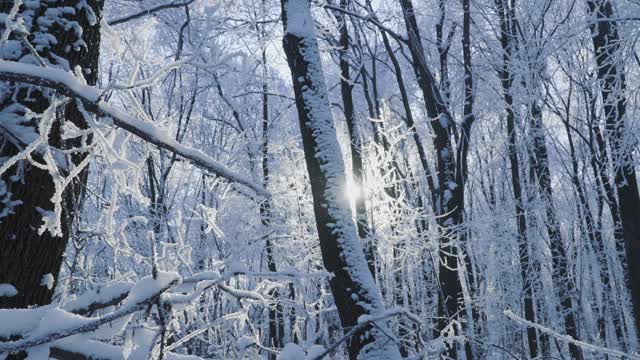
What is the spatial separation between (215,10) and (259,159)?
4.22m

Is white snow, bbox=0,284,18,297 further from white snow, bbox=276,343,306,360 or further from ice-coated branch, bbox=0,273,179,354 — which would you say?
white snow, bbox=276,343,306,360

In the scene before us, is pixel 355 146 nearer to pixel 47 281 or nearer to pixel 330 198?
pixel 330 198

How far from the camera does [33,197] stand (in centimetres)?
168

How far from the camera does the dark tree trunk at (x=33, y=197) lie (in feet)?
5.29

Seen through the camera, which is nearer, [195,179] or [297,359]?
[297,359]

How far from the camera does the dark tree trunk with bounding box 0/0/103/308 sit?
161cm

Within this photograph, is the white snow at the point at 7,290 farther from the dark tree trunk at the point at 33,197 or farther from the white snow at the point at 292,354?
the white snow at the point at 292,354

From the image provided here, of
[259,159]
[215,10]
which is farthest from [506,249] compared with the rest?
[215,10]

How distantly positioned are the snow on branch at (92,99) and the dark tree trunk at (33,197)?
0.21 m

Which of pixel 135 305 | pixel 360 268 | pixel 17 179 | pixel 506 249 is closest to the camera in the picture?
pixel 135 305

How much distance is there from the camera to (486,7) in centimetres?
934

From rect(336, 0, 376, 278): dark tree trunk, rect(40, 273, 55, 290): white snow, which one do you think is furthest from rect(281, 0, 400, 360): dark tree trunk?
rect(336, 0, 376, 278): dark tree trunk

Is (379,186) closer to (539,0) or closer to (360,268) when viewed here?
(360,268)

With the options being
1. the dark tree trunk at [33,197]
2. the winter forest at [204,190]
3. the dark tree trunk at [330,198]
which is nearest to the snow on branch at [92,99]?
the winter forest at [204,190]
